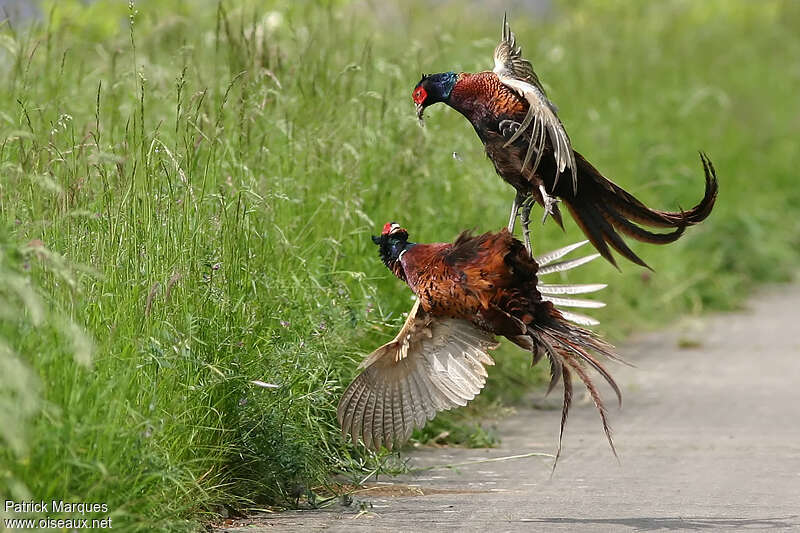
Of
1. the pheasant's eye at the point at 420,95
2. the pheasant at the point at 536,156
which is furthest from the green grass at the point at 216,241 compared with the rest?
the pheasant at the point at 536,156

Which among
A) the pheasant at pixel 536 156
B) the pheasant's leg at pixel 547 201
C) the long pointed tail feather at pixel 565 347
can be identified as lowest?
the long pointed tail feather at pixel 565 347

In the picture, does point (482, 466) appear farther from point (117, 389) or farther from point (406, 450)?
point (117, 389)

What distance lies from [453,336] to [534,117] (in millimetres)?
998

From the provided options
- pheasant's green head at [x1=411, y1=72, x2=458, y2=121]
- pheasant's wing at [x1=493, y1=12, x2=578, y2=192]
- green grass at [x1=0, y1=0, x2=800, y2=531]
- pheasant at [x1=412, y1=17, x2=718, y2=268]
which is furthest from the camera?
pheasant's green head at [x1=411, y1=72, x2=458, y2=121]

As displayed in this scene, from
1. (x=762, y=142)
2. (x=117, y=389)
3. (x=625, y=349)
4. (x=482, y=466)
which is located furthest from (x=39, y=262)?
(x=762, y=142)

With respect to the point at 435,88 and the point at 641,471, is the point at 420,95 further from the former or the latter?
the point at 641,471

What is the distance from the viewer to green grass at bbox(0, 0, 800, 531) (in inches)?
156

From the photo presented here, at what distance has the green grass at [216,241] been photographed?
3.97 meters

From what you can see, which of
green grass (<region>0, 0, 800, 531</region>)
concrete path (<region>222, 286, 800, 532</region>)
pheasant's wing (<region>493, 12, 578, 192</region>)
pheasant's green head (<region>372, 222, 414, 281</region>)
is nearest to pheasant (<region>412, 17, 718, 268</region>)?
pheasant's wing (<region>493, 12, 578, 192</region>)

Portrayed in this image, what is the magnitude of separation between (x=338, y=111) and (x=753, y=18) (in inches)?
454

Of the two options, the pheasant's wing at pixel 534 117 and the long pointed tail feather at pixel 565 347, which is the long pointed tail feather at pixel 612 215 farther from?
the long pointed tail feather at pixel 565 347

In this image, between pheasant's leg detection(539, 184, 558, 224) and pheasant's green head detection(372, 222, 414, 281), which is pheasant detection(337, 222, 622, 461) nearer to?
pheasant's green head detection(372, 222, 414, 281)

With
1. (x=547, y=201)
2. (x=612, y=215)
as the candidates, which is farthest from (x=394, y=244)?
(x=612, y=215)

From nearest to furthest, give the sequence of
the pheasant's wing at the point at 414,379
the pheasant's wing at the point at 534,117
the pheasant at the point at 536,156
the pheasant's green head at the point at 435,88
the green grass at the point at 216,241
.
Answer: the green grass at the point at 216,241 → the pheasant's wing at the point at 414,379 → the pheasant's wing at the point at 534,117 → the pheasant at the point at 536,156 → the pheasant's green head at the point at 435,88
